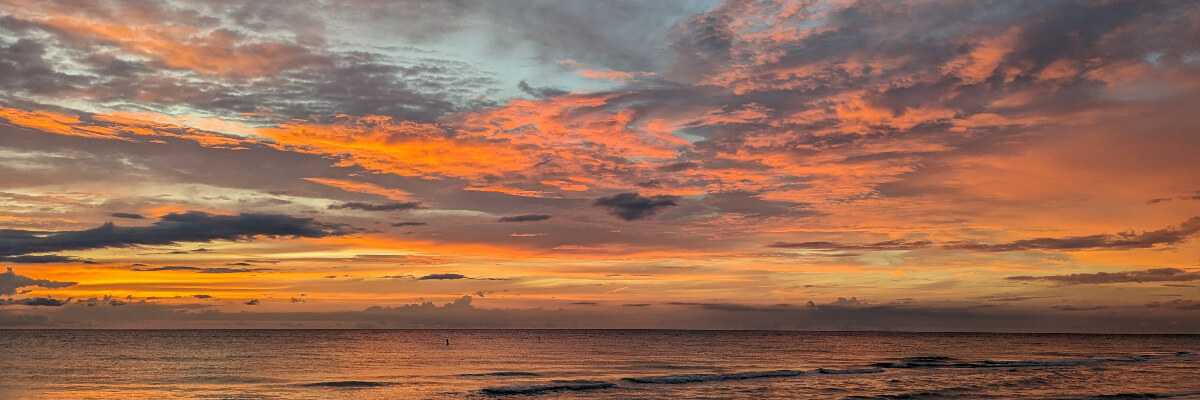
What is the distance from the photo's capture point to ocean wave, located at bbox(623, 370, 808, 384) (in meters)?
83.2

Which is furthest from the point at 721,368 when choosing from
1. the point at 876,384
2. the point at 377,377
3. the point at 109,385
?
the point at 109,385

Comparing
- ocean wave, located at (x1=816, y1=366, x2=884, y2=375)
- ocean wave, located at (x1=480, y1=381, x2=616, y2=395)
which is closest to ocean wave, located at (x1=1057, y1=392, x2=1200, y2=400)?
ocean wave, located at (x1=816, y1=366, x2=884, y2=375)

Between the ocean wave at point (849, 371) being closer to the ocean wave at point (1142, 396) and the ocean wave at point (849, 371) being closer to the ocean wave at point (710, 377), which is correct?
the ocean wave at point (710, 377)

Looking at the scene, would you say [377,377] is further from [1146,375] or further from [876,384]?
[1146,375]

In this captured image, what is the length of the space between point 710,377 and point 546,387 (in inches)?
767

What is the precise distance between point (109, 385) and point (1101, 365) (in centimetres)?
11798

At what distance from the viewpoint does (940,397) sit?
6631 cm

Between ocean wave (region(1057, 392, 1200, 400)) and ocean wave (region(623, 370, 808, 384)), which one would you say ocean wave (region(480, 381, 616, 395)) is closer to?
ocean wave (region(623, 370, 808, 384))

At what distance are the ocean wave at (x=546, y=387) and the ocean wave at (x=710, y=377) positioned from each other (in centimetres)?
576

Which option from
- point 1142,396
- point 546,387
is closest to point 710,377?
point 546,387

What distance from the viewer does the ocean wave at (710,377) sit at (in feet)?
273

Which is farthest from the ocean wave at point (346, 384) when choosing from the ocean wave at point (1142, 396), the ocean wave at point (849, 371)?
the ocean wave at point (1142, 396)

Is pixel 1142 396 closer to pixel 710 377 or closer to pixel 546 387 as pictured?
pixel 710 377

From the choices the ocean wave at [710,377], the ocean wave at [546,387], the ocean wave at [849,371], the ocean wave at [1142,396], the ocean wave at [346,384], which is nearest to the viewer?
the ocean wave at [1142,396]
